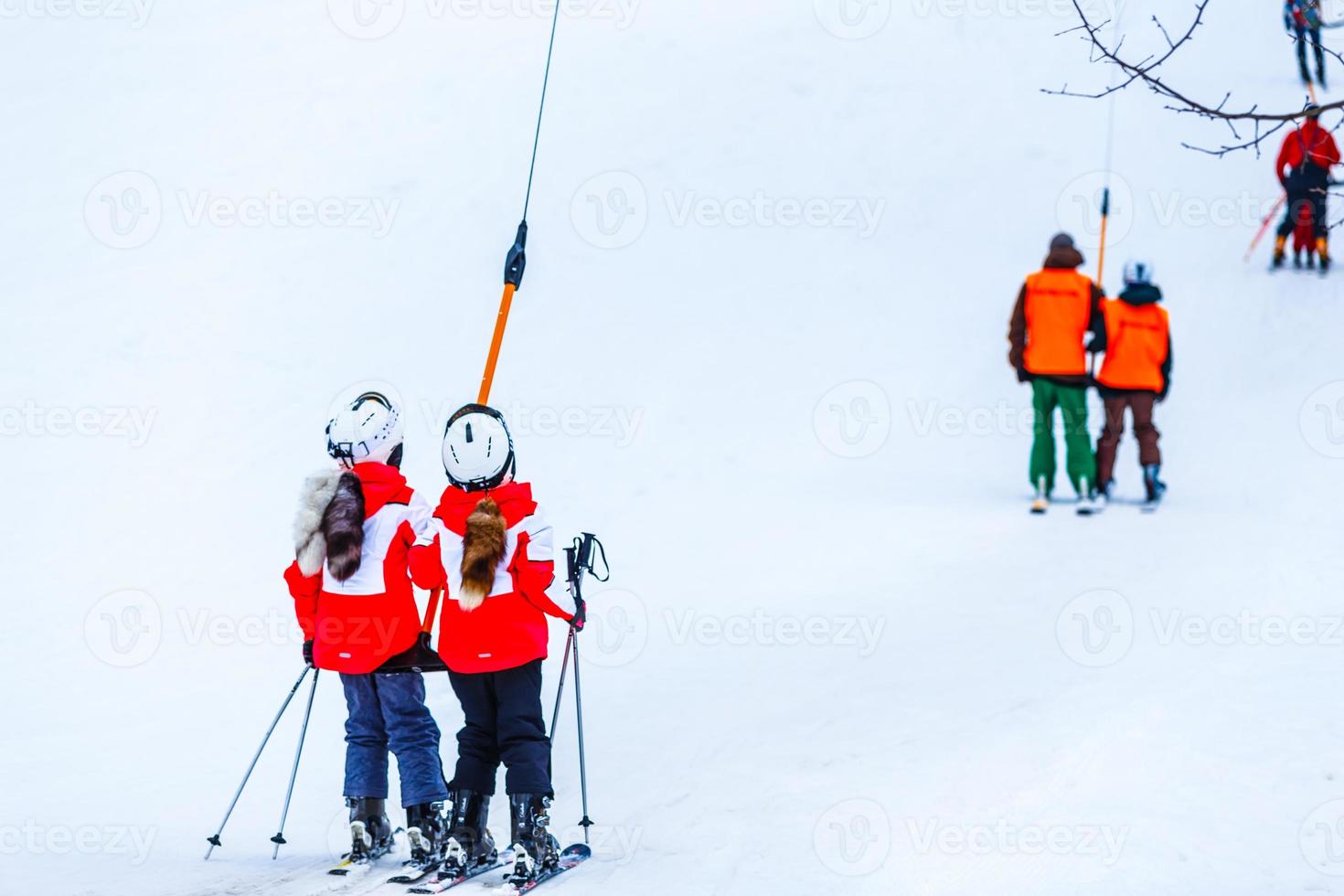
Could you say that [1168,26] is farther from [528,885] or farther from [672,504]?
[528,885]

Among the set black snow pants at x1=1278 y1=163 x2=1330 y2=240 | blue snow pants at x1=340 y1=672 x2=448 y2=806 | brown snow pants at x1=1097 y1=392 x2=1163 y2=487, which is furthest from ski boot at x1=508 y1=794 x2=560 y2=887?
black snow pants at x1=1278 y1=163 x2=1330 y2=240

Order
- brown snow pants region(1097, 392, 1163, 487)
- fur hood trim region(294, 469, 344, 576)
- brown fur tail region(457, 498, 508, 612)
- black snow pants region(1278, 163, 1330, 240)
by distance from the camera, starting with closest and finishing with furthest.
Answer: brown fur tail region(457, 498, 508, 612)
fur hood trim region(294, 469, 344, 576)
brown snow pants region(1097, 392, 1163, 487)
black snow pants region(1278, 163, 1330, 240)

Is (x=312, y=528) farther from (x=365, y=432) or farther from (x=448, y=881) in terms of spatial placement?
(x=448, y=881)

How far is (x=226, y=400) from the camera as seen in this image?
12.2 m

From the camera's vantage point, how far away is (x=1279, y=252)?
53.9 ft

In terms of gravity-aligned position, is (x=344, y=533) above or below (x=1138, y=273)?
below

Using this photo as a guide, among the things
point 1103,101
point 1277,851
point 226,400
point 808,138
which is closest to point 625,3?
point 808,138

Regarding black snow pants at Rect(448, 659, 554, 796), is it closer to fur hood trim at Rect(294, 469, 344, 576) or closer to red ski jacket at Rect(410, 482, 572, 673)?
red ski jacket at Rect(410, 482, 572, 673)

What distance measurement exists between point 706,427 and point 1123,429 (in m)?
3.25

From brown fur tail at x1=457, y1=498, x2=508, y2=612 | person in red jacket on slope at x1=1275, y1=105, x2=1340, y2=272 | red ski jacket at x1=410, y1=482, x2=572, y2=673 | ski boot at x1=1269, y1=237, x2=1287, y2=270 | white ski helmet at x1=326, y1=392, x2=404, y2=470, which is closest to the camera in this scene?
brown fur tail at x1=457, y1=498, x2=508, y2=612

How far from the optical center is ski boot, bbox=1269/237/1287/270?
1633 centimetres

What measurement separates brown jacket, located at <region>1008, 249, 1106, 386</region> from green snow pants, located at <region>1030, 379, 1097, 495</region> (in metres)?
0.07

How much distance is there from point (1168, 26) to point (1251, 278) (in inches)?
310

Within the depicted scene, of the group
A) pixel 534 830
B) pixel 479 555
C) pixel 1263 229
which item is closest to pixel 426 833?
pixel 534 830
